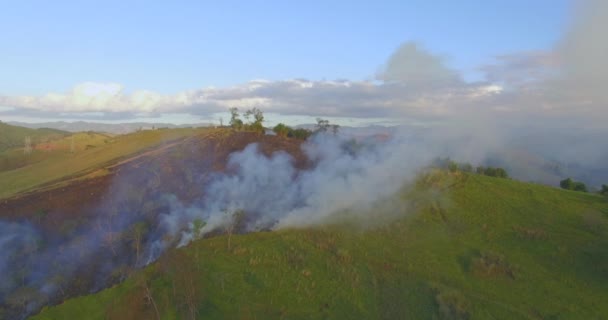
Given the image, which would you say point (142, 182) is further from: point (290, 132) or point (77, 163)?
point (290, 132)

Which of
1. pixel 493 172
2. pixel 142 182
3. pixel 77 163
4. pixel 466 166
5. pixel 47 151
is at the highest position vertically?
pixel 466 166

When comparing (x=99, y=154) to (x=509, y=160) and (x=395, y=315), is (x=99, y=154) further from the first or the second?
(x=509, y=160)

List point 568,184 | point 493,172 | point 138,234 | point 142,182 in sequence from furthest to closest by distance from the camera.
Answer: point 493,172 < point 568,184 < point 142,182 < point 138,234

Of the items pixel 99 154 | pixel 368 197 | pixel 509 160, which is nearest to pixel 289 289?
Answer: pixel 368 197

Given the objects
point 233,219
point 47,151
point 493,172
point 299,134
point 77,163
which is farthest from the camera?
point 47,151

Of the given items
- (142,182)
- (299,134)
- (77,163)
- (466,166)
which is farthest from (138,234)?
(466,166)

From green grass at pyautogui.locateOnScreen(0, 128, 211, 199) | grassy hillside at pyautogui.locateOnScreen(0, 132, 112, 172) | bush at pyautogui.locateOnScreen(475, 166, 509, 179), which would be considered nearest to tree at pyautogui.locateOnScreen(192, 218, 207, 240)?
green grass at pyautogui.locateOnScreen(0, 128, 211, 199)

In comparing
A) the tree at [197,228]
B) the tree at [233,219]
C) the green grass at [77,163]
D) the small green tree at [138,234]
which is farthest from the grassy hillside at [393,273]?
the green grass at [77,163]

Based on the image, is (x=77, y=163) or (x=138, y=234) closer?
(x=138, y=234)
